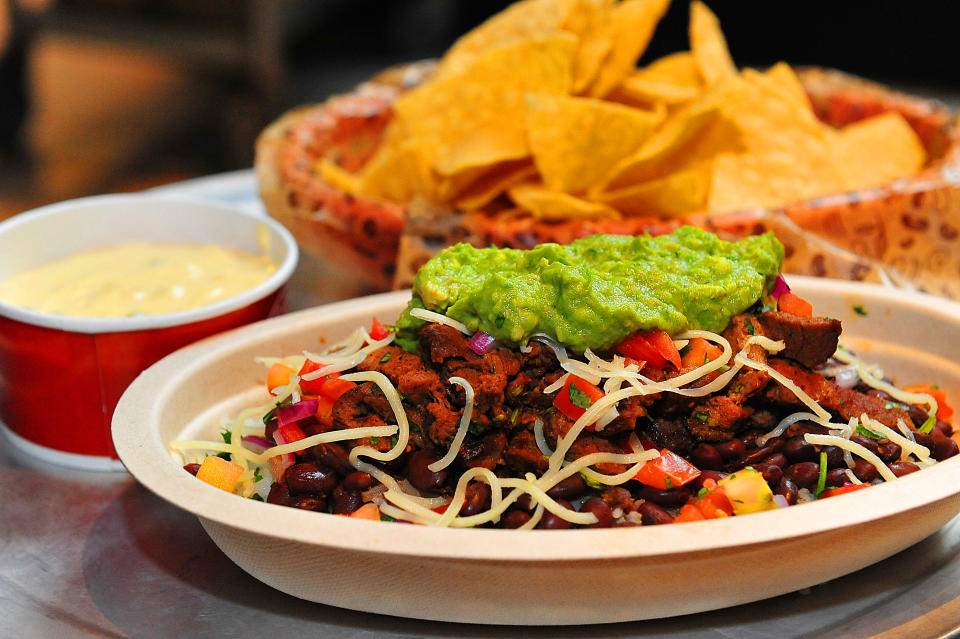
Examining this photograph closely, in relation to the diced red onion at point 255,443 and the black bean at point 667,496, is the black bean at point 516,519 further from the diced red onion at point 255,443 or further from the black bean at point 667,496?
the diced red onion at point 255,443

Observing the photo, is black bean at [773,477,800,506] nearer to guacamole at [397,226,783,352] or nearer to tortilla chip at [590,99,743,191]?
guacamole at [397,226,783,352]

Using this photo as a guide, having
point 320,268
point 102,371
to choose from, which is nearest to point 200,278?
point 102,371

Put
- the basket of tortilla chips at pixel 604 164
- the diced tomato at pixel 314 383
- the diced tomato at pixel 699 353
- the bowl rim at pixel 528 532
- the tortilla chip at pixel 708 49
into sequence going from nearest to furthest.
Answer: the bowl rim at pixel 528 532 < the diced tomato at pixel 699 353 < the diced tomato at pixel 314 383 < the basket of tortilla chips at pixel 604 164 < the tortilla chip at pixel 708 49

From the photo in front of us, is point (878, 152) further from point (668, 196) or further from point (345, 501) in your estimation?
point (345, 501)

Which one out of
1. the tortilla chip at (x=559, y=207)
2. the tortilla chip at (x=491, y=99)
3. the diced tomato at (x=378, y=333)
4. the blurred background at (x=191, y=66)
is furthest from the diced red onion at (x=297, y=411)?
the blurred background at (x=191, y=66)

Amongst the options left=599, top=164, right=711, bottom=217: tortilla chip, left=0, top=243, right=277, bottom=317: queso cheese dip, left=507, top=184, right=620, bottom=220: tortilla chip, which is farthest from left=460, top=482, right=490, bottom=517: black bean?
left=599, top=164, right=711, bottom=217: tortilla chip

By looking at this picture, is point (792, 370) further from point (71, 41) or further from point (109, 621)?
point (71, 41)

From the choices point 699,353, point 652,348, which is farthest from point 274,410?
point 699,353
